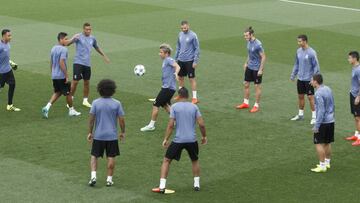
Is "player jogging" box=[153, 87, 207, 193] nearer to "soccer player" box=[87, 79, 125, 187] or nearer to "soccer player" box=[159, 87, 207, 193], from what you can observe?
"soccer player" box=[159, 87, 207, 193]

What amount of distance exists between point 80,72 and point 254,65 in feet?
16.2

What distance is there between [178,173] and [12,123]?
588 cm

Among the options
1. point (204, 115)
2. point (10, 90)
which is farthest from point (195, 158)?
point (10, 90)

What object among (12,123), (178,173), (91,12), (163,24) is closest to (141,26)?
(163,24)

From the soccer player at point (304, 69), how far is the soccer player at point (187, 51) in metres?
3.58

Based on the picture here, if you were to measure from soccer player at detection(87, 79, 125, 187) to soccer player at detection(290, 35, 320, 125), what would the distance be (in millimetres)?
6970

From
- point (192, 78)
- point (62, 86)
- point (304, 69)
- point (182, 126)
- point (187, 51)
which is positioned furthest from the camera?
point (187, 51)

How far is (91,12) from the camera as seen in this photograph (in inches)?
1593

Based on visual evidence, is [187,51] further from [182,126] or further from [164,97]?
[182,126]

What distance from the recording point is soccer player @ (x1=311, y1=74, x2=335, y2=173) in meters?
17.0

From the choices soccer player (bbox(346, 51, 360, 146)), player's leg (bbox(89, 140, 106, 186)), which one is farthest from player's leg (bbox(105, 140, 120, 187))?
soccer player (bbox(346, 51, 360, 146))

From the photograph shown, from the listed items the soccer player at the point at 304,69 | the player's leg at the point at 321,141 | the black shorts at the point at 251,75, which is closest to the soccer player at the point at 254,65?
the black shorts at the point at 251,75

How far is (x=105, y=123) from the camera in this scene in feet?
51.7

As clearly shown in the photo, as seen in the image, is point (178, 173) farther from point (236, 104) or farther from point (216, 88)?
point (216, 88)
